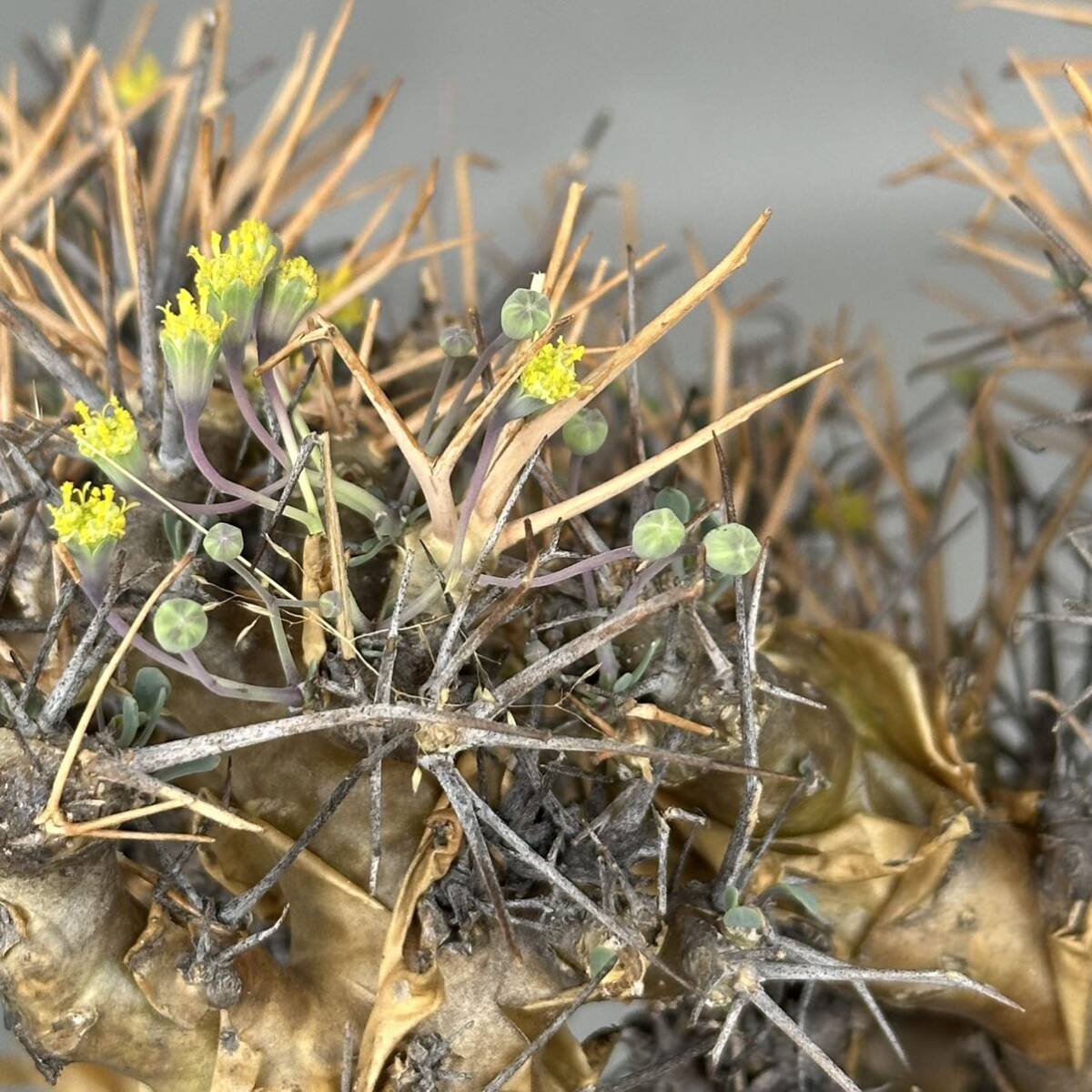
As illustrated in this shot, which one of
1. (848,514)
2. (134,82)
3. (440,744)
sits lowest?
(848,514)

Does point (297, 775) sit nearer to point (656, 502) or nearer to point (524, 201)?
point (656, 502)

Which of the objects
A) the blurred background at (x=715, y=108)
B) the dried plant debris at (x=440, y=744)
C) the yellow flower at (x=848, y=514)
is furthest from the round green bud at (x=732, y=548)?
the blurred background at (x=715, y=108)

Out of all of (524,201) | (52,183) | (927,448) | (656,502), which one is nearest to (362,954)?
(656,502)

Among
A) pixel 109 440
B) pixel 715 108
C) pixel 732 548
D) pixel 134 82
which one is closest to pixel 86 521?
pixel 109 440

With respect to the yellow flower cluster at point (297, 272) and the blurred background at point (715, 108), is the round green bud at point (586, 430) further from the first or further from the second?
the blurred background at point (715, 108)

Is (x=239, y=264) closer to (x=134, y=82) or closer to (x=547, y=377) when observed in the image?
(x=547, y=377)

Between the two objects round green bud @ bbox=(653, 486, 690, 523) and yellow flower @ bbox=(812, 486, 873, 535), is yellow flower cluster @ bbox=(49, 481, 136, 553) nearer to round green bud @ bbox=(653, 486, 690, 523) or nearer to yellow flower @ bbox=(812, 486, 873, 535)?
round green bud @ bbox=(653, 486, 690, 523)
